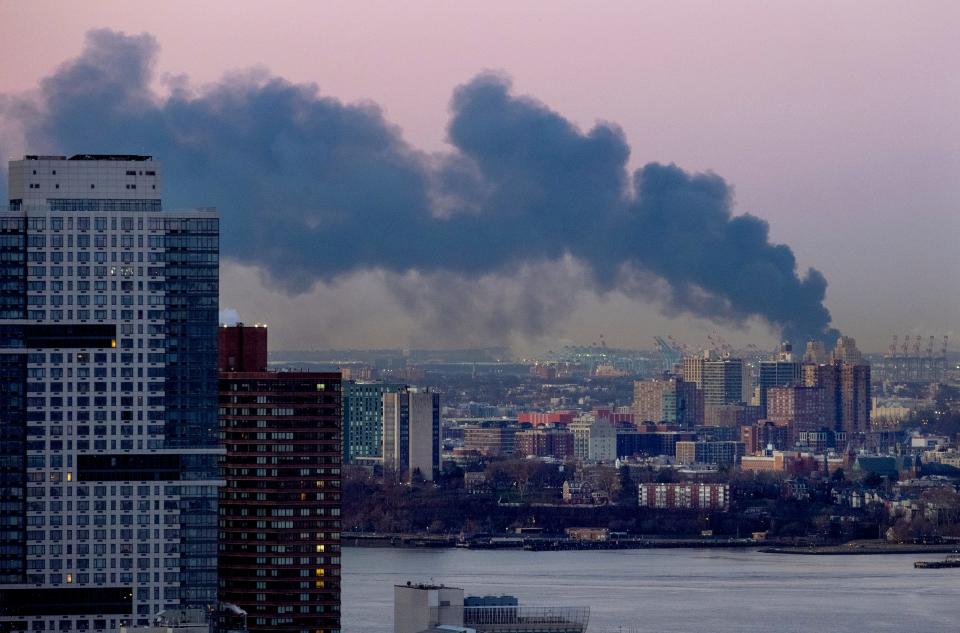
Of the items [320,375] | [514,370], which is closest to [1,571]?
[320,375]

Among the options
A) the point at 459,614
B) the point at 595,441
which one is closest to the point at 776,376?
the point at 595,441

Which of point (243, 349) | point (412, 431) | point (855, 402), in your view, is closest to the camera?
point (243, 349)

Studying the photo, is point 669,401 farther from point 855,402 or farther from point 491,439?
point 491,439

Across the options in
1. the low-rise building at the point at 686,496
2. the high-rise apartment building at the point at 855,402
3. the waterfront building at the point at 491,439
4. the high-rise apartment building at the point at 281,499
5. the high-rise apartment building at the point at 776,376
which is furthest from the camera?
the high-rise apartment building at the point at 855,402

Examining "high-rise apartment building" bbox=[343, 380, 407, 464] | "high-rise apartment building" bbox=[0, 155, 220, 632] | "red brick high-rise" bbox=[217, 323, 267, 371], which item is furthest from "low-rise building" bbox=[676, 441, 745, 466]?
"high-rise apartment building" bbox=[0, 155, 220, 632]

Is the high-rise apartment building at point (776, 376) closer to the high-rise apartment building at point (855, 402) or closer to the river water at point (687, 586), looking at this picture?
the high-rise apartment building at point (855, 402)

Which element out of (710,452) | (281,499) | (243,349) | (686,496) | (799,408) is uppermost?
(243,349)

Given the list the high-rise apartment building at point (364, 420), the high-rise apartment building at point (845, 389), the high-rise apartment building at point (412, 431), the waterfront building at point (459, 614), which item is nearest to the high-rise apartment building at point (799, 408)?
the high-rise apartment building at point (845, 389)
